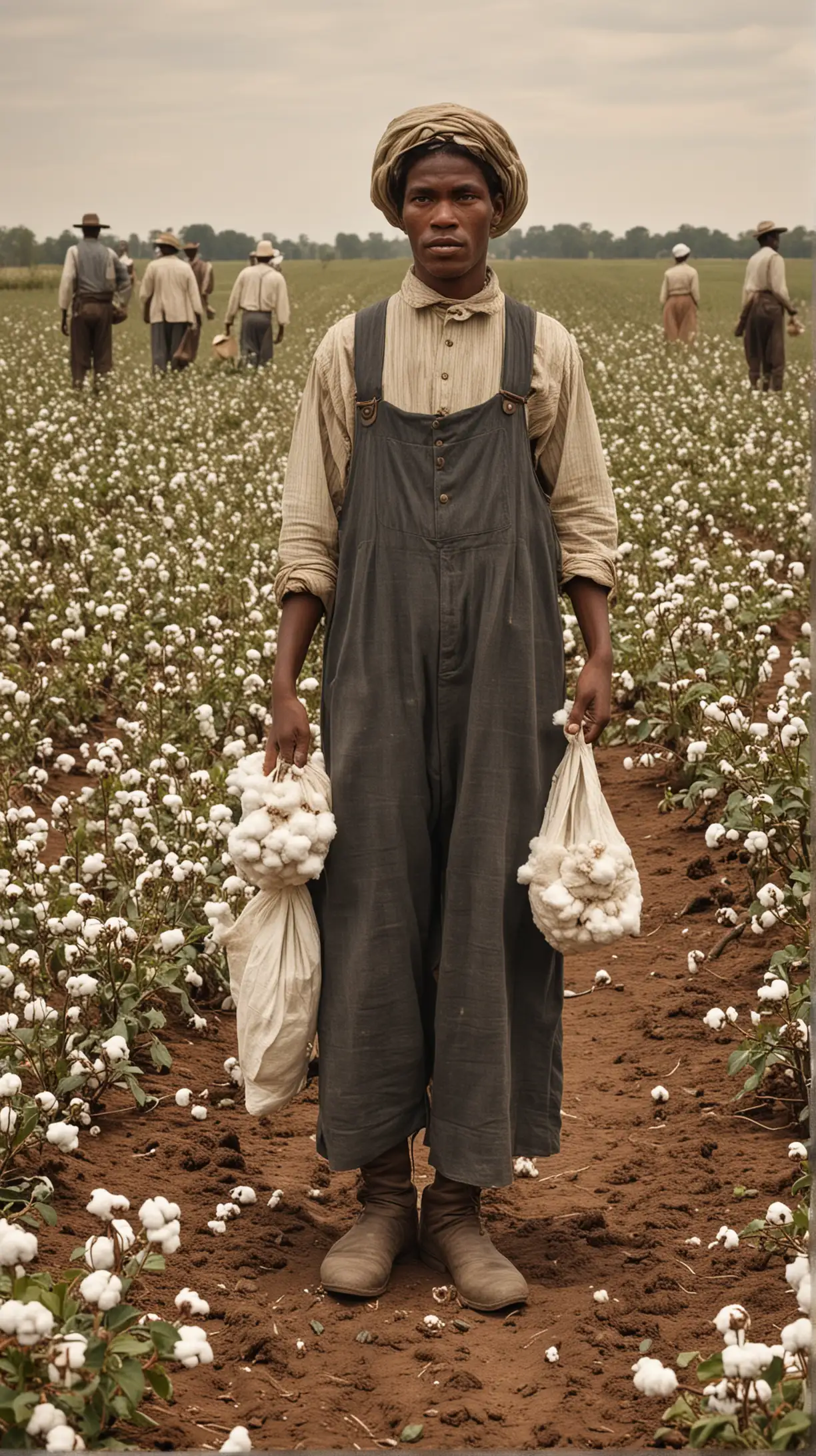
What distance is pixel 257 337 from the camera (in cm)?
1994

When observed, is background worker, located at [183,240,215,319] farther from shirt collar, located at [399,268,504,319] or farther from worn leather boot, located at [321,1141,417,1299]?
worn leather boot, located at [321,1141,417,1299]

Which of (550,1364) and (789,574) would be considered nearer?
(550,1364)

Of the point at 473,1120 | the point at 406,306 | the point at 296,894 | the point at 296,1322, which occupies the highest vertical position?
the point at 406,306

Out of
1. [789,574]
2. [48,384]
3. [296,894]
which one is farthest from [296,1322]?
[48,384]

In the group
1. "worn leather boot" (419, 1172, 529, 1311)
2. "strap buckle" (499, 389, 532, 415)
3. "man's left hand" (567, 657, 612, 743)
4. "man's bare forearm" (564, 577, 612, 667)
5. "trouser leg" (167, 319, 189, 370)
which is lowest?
"worn leather boot" (419, 1172, 529, 1311)

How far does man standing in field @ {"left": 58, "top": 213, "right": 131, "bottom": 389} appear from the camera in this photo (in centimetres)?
1575

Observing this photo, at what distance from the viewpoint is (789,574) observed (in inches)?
343

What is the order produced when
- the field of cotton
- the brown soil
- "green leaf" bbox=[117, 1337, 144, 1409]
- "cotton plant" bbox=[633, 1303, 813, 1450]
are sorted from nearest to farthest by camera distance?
1. "cotton plant" bbox=[633, 1303, 813, 1450]
2. "green leaf" bbox=[117, 1337, 144, 1409]
3. the field of cotton
4. the brown soil

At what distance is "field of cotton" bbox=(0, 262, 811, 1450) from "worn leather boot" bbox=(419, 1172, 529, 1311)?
5 centimetres

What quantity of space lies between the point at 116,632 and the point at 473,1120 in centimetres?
484

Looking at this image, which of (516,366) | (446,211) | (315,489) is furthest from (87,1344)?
(446,211)

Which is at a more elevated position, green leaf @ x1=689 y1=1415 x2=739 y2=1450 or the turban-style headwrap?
the turban-style headwrap

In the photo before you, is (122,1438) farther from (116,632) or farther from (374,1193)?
(116,632)

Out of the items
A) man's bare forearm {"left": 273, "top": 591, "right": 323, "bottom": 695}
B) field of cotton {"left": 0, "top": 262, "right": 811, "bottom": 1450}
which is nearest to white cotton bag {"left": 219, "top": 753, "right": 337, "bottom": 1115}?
man's bare forearm {"left": 273, "top": 591, "right": 323, "bottom": 695}
